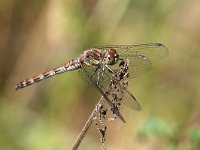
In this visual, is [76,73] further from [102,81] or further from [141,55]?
[102,81]

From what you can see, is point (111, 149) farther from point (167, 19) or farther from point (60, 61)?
point (167, 19)

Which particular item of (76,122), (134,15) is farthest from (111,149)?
(134,15)

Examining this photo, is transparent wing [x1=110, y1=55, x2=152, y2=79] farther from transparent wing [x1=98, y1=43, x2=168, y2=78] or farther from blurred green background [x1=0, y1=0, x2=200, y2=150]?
blurred green background [x1=0, y1=0, x2=200, y2=150]

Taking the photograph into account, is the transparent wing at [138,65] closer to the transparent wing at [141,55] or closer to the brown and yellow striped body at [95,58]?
the transparent wing at [141,55]

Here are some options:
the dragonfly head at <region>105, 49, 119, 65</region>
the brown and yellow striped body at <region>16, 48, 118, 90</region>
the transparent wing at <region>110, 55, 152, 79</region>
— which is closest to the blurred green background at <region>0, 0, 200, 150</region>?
the brown and yellow striped body at <region>16, 48, 118, 90</region>

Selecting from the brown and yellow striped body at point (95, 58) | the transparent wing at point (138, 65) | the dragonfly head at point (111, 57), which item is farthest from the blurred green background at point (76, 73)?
the dragonfly head at point (111, 57)

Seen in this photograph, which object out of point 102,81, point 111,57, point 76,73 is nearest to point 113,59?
point 111,57

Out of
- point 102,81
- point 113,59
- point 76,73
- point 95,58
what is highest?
point 76,73
